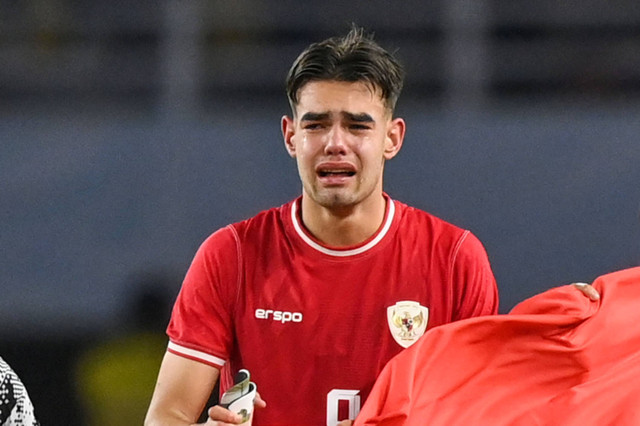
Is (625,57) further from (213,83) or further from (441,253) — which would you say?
(441,253)

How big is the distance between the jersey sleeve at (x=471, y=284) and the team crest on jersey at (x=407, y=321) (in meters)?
0.07

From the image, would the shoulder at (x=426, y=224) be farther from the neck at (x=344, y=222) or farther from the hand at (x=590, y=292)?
the hand at (x=590, y=292)

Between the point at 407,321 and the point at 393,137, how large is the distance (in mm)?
385

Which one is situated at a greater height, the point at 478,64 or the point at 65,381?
the point at 478,64

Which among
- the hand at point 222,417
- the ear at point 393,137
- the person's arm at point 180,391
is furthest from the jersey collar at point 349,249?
the hand at point 222,417

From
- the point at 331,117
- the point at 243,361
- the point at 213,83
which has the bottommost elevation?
the point at 243,361

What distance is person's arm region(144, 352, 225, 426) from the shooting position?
93.4 inches

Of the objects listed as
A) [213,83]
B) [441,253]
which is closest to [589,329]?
[441,253]

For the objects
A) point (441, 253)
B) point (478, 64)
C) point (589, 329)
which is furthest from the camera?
point (478, 64)

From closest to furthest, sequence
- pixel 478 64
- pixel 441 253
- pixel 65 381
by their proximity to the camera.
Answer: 1. pixel 441 253
2. pixel 65 381
3. pixel 478 64

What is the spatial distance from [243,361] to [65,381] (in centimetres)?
252

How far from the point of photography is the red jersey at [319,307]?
2412 millimetres

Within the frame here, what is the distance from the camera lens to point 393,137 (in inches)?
100

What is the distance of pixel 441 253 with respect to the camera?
248 cm
